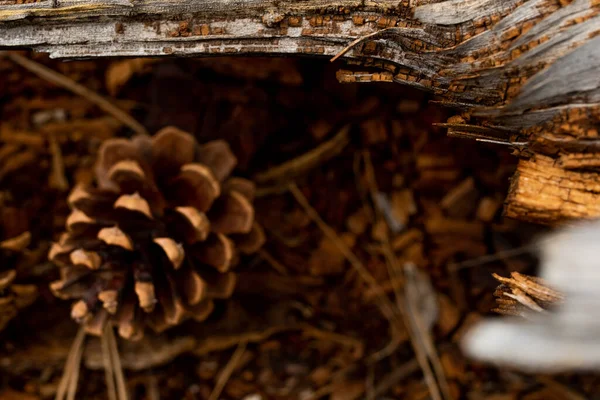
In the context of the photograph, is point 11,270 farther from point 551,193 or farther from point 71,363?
point 551,193

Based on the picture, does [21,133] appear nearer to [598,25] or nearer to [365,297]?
[365,297]

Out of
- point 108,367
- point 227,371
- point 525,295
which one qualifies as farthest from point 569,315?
point 108,367

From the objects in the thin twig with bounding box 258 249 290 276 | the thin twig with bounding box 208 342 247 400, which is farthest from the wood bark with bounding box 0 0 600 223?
the thin twig with bounding box 208 342 247 400

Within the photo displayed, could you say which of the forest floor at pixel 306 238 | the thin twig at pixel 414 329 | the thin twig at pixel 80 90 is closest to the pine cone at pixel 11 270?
the forest floor at pixel 306 238

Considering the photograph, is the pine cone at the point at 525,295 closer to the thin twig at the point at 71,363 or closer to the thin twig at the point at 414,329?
the thin twig at the point at 414,329

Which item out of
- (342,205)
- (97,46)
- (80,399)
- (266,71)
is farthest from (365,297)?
(97,46)

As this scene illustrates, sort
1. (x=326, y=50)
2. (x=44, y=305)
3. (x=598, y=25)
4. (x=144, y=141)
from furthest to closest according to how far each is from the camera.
A: 1. (x=44, y=305)
2. (x=144, y=141)
3. (x=326, y=50)
4. (x=598, y=25)
